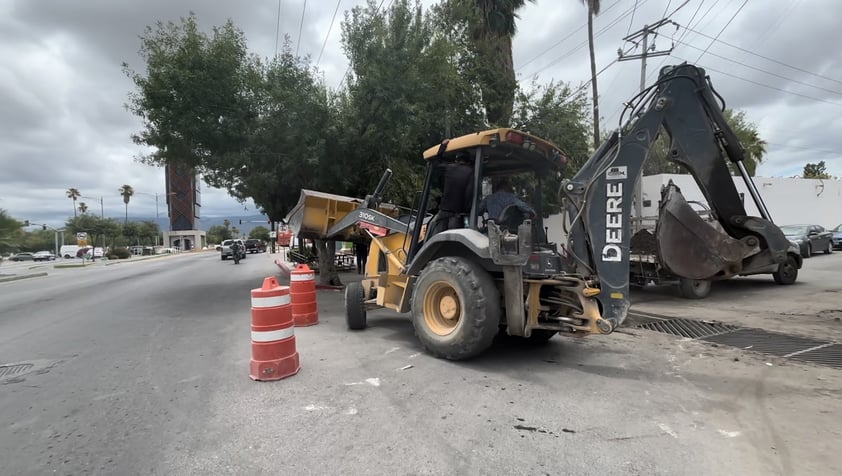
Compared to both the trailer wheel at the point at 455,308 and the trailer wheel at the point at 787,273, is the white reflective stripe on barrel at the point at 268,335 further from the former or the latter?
the trailer wheel at the point at 787,273

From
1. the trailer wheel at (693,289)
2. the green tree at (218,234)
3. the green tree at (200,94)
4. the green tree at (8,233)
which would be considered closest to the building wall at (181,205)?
the green tree at (218,234)

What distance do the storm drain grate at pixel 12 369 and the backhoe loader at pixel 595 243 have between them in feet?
16.0

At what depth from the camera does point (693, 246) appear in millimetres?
5188

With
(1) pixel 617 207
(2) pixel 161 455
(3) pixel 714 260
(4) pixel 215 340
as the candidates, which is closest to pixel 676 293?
(3) pixel 714 260

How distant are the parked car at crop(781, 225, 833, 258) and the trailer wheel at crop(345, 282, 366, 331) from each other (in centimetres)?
1580

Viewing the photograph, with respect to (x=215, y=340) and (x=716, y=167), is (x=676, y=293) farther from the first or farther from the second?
(x=215, y=340)

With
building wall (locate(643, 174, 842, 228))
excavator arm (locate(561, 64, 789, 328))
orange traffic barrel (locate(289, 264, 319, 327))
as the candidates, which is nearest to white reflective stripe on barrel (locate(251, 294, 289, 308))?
orange traffic barrel (locate(289, 264, 319, 327))

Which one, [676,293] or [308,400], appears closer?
[308,400]

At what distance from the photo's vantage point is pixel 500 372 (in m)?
4.98

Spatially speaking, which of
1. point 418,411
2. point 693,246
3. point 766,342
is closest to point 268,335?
point 418,411

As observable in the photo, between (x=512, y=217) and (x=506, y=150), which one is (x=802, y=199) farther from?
(x=512, y=217)

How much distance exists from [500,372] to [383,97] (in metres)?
8.55

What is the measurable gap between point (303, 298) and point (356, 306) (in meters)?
1.22

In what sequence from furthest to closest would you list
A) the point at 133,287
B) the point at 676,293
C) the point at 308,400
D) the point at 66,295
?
the point at 133,287 < the point at 66,295 < the point at 676,293 < the point at 308,400
